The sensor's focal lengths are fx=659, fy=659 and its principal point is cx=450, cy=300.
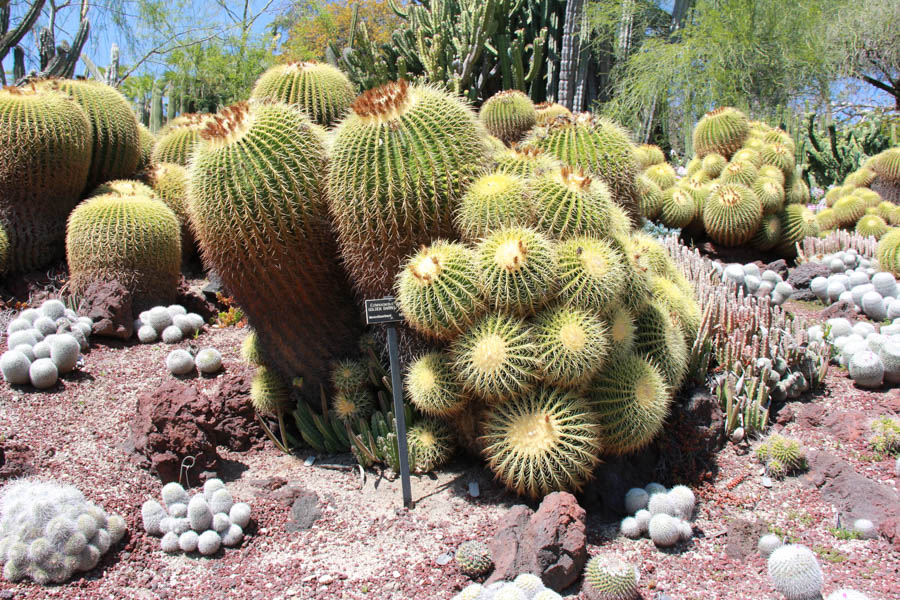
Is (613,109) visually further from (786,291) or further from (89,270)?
(89,270)

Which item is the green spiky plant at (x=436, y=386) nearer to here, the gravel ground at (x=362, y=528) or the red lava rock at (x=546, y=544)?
the gravel ground at (x=362, y=528)

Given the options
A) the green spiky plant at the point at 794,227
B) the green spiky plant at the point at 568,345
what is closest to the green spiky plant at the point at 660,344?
the green spiky plant at the point at 568,345

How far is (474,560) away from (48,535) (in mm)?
2028

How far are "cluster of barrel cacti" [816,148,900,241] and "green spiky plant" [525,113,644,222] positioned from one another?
5.80m

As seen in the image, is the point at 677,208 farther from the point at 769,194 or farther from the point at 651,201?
the point at 769,194

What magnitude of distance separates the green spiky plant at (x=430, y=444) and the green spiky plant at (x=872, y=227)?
7634 mm

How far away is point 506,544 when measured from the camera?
3148 mm

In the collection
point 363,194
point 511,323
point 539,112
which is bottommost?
point 511,323

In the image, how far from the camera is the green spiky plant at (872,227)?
8.89 metres

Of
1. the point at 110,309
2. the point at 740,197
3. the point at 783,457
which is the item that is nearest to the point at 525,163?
the point at 783,457

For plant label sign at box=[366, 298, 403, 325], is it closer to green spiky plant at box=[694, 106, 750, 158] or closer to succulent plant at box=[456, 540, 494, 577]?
succulent plant at box=[456, 540, 494, 577]

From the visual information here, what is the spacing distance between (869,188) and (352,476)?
1039cm

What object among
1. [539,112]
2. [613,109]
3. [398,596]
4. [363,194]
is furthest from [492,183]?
[613,109]

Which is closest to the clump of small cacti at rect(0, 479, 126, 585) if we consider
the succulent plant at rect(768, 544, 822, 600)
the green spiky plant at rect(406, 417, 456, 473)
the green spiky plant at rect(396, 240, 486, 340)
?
the green spiky plant at rect(406, 417, 456, 473)
